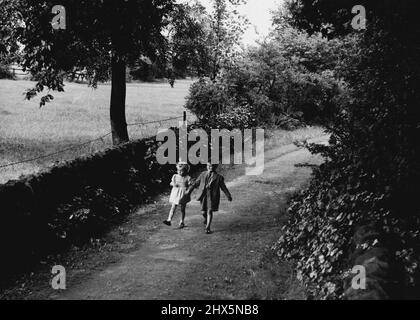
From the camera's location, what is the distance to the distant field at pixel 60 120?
1723 centimetres

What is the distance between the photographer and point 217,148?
21.1 metres

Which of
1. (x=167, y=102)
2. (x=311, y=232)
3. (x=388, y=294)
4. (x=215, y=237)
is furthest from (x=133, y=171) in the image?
(x=167, y=102)

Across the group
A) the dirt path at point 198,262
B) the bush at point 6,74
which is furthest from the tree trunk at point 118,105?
the bush at point 6,74

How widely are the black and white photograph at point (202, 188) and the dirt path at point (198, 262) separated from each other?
4 centimetres

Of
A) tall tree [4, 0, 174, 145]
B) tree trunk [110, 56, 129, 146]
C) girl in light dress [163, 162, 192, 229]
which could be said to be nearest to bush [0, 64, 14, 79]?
tree trunk [110, 56, 129, 146]

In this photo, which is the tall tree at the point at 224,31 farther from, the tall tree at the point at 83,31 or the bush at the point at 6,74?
the bush at the point at 6,74

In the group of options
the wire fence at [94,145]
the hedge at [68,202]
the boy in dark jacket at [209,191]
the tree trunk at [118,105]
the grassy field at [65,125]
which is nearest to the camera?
the hedge at [68,202]

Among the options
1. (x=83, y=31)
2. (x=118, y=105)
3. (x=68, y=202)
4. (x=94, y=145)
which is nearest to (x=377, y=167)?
(x=68, y=202)

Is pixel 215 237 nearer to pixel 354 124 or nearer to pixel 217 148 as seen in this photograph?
pixel 354 124

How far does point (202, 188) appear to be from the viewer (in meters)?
11.5

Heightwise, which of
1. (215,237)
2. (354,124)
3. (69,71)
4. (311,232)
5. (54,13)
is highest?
(54,13)

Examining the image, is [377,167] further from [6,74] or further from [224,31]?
[6,74]

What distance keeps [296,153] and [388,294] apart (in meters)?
17.3

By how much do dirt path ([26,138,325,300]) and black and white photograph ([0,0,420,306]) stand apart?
0.13 feet
